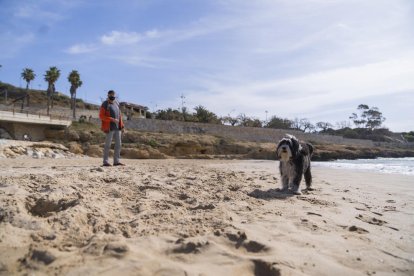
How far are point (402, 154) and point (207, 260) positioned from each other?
56.7 metres

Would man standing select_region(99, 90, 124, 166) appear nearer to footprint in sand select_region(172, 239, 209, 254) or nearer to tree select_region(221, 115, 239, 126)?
footprint in sand select_region(172, 239, 209, 254)

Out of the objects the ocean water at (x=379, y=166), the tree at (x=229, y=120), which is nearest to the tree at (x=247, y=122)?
the tree at (x=229, y=120)

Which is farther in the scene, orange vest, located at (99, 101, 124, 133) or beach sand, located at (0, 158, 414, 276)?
orange vest, located at (99, 101, 124, 133)

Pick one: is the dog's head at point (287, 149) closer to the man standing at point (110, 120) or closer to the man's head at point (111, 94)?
the man standing at point (110, 120)

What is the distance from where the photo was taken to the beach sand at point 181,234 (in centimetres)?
222

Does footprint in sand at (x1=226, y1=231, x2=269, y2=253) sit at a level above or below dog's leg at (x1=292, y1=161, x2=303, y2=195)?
below

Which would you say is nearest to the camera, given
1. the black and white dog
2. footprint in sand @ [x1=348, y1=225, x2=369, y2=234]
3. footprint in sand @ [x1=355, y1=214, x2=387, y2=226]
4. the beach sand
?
the beach sand

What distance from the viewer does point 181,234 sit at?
2.72m

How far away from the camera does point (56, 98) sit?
72.4 m

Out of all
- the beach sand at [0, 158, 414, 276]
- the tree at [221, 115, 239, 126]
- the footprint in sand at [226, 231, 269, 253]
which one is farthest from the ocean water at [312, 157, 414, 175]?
the tree at [221, 115, 239, 126]

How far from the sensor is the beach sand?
2223mm

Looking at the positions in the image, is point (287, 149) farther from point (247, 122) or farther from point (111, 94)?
point (247, 122)

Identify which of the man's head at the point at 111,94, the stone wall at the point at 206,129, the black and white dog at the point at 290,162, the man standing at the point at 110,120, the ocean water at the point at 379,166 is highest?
the stone wall at the point at 206,129

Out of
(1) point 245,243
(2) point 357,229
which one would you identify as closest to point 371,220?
(2) point 357,229
